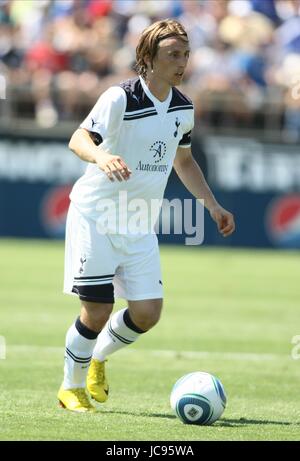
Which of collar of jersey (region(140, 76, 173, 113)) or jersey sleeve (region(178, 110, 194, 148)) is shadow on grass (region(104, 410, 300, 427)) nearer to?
jersey sleeve (region(178, 110, 194, 148))

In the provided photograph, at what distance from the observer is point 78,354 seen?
23.8 feet

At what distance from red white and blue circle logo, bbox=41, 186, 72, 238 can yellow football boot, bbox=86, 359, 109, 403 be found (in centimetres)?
1383

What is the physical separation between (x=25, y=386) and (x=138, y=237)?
1720 mm

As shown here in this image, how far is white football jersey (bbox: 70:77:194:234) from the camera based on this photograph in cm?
705

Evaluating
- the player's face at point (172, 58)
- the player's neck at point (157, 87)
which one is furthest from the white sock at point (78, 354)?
the player's face at point (172, 58)

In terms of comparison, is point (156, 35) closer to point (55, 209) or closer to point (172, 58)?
point (172, 58)

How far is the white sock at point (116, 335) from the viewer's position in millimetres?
7629

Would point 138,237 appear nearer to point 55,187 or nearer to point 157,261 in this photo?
point 157,261

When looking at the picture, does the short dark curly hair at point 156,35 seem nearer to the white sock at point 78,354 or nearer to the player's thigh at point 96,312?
the player's thigh at point 96,312

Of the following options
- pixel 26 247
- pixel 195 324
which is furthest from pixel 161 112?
pixel 26 247

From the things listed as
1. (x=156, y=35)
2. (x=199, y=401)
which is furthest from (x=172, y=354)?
(x=156, y=35)

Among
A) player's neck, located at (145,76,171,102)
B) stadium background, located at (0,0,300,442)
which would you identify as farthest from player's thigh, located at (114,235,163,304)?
stadium background, located at (0,0,300,442)
